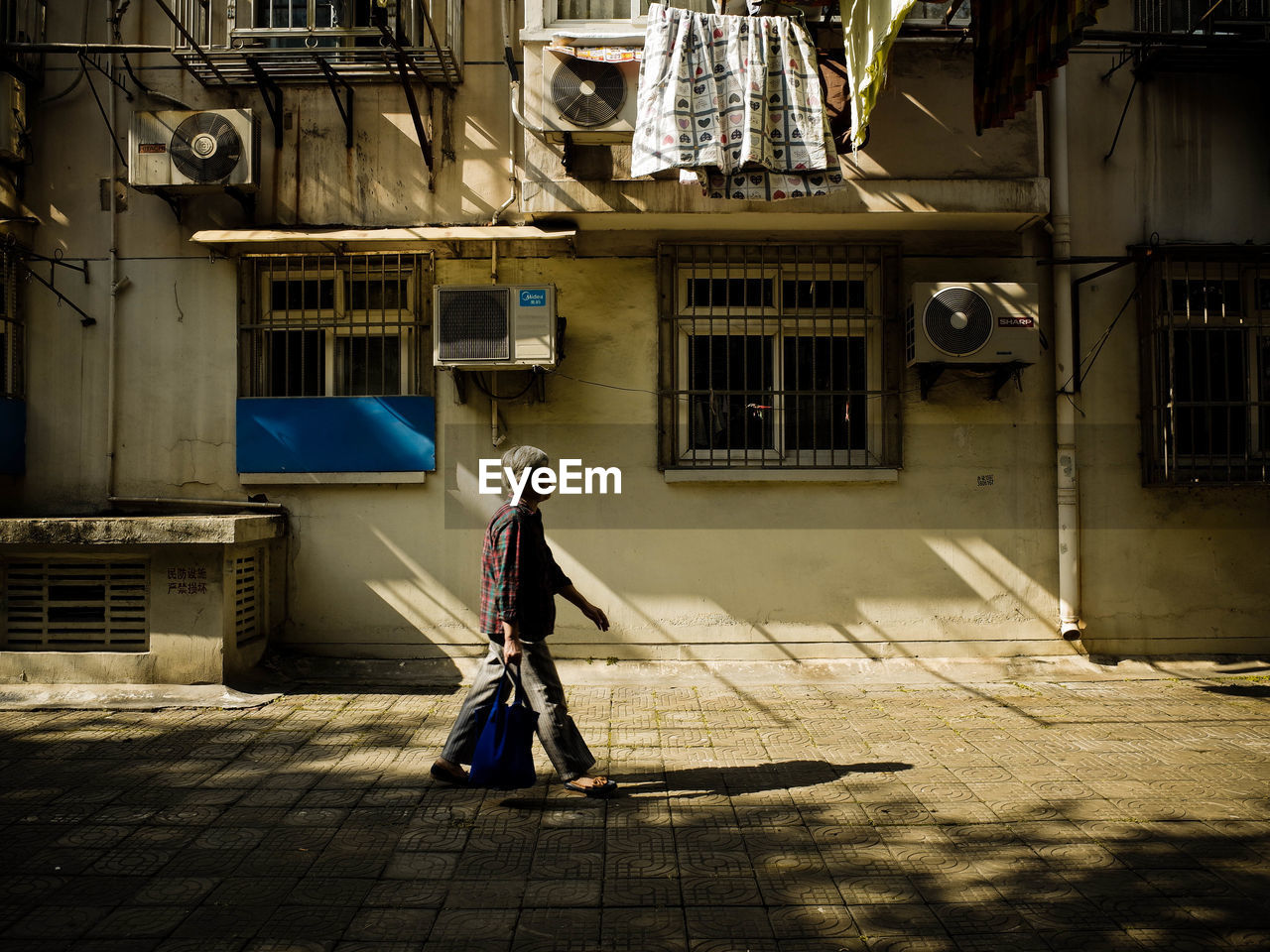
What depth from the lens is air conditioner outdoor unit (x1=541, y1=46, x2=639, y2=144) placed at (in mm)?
6719

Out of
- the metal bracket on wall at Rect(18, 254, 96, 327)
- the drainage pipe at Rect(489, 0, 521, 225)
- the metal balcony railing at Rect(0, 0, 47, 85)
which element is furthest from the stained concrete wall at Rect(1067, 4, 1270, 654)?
the metal balcony railing at Rect(0, 0, 47, 85)

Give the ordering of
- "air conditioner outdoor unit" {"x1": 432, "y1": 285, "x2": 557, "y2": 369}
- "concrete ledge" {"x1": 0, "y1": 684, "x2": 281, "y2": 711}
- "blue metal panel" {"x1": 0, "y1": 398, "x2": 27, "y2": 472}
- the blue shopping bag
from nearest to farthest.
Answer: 1. the blue shopping bag
2. "concrete ledge" {"x1": 0, "y1": 684, "x2": 281, "y2": 711}
3. "air conditioner outdoor unit" {"x1": 432, "y1": 285, "x2": 557, "y2": 369}
4. "blue metal panel" {"x1": 0, "y1": 398, "x2": 27, "y2": 472}

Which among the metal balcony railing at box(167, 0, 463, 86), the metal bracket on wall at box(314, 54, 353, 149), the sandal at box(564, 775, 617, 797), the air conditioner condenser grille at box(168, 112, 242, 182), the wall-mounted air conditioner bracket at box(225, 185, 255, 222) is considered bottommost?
the sandal at box(564, 775, 617, 797)

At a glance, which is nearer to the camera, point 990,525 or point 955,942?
point 955,942

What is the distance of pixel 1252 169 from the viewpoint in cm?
775

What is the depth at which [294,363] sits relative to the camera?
310 inches

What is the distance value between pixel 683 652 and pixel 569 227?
145 inches

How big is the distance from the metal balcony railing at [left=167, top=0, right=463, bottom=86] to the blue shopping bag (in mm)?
5327

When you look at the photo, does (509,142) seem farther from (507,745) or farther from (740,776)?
(740,776)

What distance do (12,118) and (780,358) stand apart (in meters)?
6.75

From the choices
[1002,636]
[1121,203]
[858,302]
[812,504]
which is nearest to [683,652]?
[812,504]

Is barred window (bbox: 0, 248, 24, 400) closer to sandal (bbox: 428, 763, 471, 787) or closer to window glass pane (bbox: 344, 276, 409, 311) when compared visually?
window glass pane (bbox: 344, 276, 409, 311)

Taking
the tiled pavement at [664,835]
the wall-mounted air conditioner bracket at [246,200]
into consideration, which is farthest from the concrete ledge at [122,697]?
the wall-mounted air conditioner bracket at [246,200]

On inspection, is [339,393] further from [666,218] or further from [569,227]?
[666,218]
